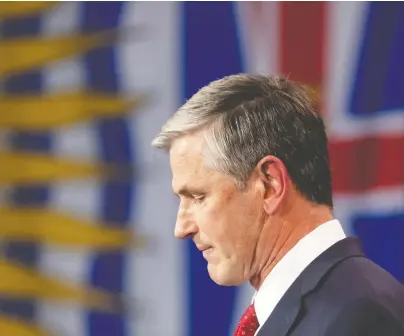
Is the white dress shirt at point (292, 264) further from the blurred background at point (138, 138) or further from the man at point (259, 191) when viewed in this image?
the blurred background at point (138, 138)

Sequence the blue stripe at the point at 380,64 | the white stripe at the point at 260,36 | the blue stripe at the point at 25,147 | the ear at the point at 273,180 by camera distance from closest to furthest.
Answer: the ear at the point at 273,180 < the blue stripe at the point at 380,64 < the white stripe at the point at 260,36 < the blue stripe at the point at 25,147

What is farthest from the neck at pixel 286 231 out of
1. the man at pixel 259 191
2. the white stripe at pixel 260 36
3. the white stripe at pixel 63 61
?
the white stripe at pixel 63 61

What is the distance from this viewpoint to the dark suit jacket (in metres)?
0.74

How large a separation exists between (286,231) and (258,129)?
107mm

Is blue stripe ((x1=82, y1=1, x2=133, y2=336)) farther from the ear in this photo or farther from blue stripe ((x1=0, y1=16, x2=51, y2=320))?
the ear

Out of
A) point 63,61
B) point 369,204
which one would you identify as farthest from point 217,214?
point 63,61

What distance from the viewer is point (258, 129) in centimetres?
85

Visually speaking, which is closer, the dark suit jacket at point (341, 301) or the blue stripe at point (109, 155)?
the dark suit jacket at point (341, 301)

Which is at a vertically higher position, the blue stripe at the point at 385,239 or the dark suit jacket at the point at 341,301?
the dark suit jacket at the point at 341,301

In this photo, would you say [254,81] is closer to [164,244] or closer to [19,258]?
[164,244]

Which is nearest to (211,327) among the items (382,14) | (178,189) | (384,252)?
(384,252)

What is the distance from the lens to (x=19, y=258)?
1894mm

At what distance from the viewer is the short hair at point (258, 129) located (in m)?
0.85

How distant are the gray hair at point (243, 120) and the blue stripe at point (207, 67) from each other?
787mm
